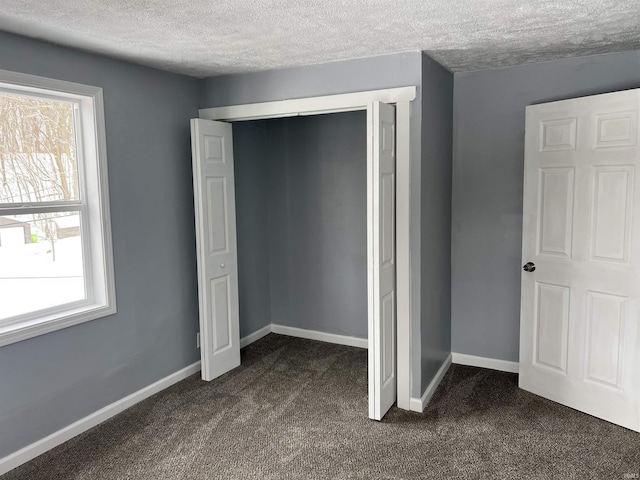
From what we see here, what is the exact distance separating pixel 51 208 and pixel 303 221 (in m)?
2.33

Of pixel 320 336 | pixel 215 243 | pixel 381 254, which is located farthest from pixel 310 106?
pixel 320 336

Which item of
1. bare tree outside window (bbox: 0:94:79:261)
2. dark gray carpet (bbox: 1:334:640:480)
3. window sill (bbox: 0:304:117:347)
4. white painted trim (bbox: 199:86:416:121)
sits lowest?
dark gray carpet (bbox: 1:334:640:480)

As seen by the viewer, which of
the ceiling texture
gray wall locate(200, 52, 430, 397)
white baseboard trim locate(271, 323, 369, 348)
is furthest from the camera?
white baseboard trim locate(271, 323, 369, 348)

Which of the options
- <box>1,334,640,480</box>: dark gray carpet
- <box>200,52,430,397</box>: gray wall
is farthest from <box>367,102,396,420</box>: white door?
<box>1,334,640,480</box>: dark gray carpet

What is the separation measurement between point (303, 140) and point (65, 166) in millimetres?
2175

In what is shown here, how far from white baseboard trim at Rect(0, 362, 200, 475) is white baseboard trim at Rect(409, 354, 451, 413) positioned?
174 centimetres

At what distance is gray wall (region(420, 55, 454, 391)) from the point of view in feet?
10.7

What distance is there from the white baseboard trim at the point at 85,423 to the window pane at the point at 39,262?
0.74m

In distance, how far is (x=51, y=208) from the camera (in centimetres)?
294

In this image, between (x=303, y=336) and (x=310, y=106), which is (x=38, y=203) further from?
(x=303, y=336)

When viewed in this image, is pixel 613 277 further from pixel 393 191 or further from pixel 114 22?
pixel 114 22

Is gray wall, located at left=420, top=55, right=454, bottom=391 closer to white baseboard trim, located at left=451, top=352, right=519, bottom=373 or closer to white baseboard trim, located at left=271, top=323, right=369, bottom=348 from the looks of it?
white baseboard trim, located at left=451, top=352, right=519, bottom=373

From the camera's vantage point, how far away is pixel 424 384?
11.2ft

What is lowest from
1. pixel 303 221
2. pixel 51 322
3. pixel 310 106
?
pixel 51 322
